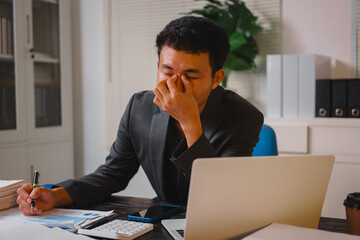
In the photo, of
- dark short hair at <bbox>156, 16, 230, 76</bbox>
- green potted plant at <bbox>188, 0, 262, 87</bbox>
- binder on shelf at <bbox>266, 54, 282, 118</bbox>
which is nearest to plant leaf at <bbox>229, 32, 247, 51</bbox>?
green potted plant at <bbox>188, 0, 262, 87</bbox>

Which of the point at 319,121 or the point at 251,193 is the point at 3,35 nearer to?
the point at 319,121

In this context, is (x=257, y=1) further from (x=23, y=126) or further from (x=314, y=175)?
(x=314, y=175)

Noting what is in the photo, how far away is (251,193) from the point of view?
81cm

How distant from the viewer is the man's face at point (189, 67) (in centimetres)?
131

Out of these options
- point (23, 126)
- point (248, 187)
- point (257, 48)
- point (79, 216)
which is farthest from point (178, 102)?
point (23, 126)

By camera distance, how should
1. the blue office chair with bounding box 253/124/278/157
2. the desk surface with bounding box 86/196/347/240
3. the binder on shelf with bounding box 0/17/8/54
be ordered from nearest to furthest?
1. the desk surface with bounding box 86/196/347/240
2. the blue office chair with bounding box 253/124/278/157
3. the binder on shelf with bounding box 0/17/8/54

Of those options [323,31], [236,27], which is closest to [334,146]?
[323,31]

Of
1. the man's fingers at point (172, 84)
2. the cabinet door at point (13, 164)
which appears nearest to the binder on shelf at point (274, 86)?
the man's fingers at point (172, 84)

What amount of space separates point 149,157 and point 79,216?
1.53 ft

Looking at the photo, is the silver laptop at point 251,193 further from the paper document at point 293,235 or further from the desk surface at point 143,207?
the desk surface at point 143,207

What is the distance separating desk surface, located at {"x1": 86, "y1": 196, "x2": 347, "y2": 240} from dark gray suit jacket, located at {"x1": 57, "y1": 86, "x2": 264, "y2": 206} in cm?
6

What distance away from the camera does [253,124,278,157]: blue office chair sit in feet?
5.41

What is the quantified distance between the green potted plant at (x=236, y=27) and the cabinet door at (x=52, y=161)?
5.20 feet

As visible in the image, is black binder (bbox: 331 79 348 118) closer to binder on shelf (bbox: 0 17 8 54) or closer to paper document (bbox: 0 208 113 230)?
paper document (bbox: 0 208 113 230)
